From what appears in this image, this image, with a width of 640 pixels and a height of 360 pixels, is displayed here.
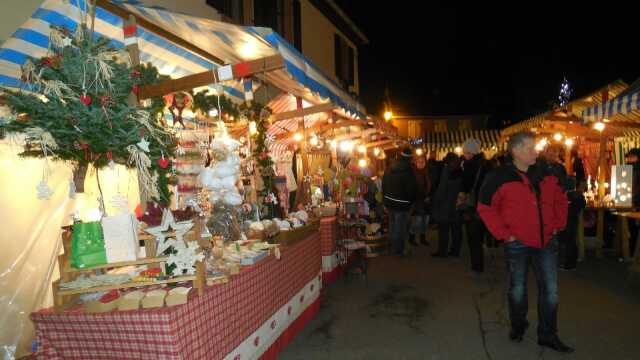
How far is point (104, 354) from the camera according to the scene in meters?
3.04

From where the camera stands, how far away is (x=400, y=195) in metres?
9.37

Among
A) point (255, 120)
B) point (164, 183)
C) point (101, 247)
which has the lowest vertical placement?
point (101, 247)

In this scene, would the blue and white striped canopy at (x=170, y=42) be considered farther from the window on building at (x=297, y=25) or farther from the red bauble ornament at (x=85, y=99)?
the window on building at (x=297, y=25)

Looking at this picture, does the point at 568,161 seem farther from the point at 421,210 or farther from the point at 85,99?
the point at 85,99

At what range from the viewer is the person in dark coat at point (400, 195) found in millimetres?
9305

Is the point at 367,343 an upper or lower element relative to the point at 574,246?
lower

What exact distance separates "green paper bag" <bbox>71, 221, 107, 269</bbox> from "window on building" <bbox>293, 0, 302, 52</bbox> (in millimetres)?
10115

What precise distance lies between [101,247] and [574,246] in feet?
24.5

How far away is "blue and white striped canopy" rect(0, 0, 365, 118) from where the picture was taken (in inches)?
143

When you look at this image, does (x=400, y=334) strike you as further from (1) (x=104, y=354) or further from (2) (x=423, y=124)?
(2) (x=423, y=124)

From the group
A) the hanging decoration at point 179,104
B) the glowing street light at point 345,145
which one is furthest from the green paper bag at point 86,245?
the glowing street light at point 345,145

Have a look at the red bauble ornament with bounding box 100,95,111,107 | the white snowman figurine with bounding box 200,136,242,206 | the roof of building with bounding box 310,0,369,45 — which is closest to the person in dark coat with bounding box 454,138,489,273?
the white snowman figurine with bounding box 200,136,242,206

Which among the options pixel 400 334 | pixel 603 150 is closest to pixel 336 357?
pixel 400 334

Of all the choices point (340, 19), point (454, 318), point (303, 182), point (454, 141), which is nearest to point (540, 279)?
point (454, 318)
